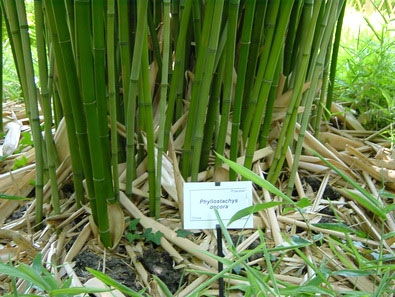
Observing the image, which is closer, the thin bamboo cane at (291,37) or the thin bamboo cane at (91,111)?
the thin bamboo cane at (91,111)

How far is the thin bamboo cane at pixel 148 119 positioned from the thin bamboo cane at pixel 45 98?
209 millimetres

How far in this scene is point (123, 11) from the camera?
819 millimetres

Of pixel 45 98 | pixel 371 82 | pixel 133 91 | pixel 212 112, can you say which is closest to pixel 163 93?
pixel 133 91

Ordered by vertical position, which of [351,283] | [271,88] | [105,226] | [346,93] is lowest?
[351,283]

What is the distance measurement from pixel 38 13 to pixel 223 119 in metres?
0.43

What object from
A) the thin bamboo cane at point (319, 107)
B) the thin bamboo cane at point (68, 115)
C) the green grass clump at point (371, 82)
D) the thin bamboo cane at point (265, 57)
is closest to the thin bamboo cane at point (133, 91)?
the thin bamboo cane at point (68, 115)

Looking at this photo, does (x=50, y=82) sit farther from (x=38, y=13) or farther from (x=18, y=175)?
(x=18, y=175)

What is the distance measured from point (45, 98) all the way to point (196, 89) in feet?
1.05

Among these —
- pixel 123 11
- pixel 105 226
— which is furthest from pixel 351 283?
pixel 123 11

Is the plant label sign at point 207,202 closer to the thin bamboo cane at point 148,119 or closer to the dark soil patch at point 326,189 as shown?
the thin bamboo cane at point 148,119

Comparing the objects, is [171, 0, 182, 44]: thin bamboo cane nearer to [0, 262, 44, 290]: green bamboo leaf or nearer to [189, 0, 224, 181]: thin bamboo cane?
[189, 0, 224, 181]: thin bamboo cane

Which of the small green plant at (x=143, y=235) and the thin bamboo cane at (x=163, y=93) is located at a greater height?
the thin bamboo cane at (x=163, y=93)

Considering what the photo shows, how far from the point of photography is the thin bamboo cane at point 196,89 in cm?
86

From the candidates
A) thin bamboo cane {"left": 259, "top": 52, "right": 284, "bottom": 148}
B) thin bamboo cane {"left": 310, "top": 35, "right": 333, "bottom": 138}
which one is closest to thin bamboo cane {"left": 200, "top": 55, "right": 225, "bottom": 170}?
thin bamboo cane {"left": 259, "top": 52, "right": 284, "bottom": 148}
